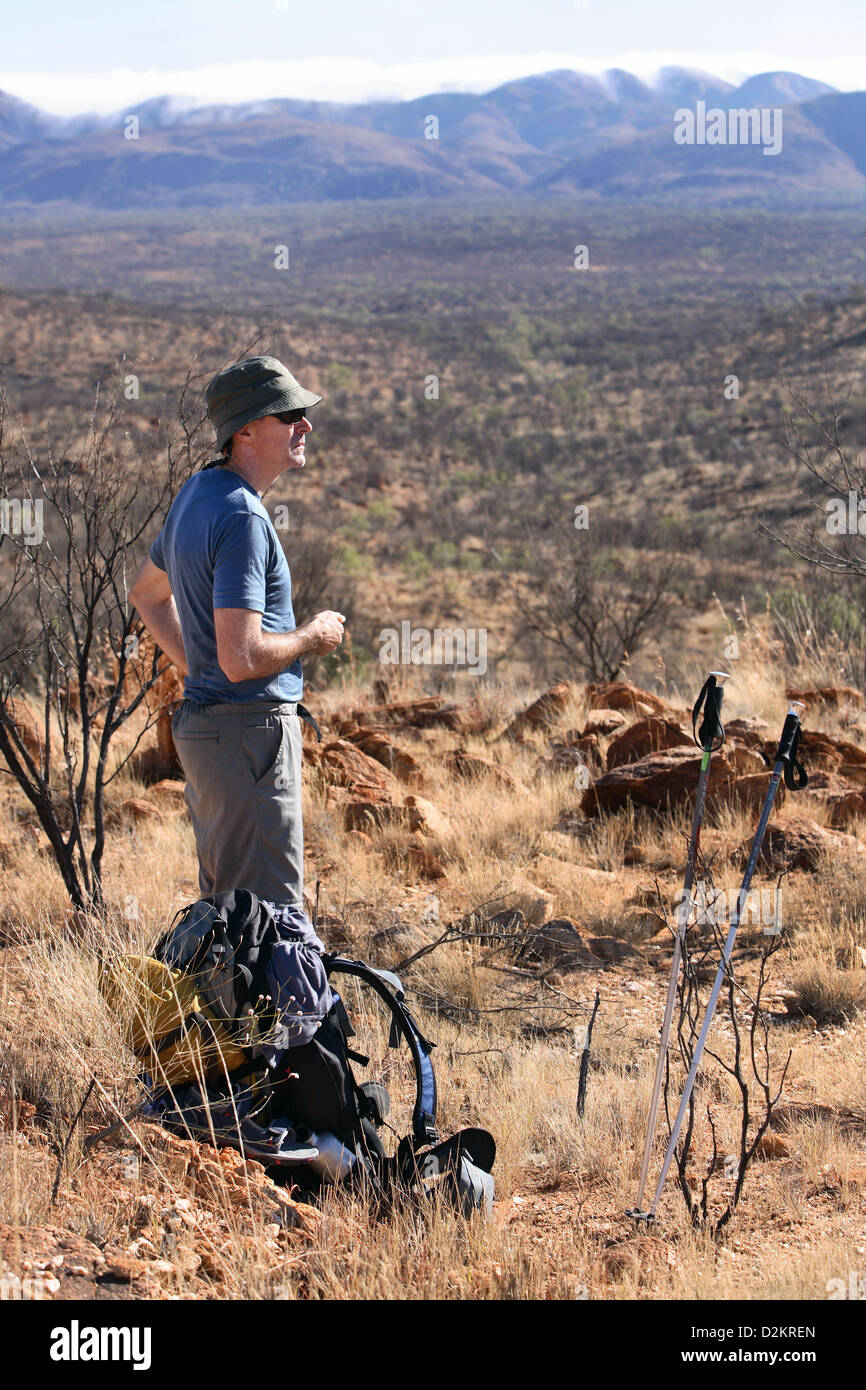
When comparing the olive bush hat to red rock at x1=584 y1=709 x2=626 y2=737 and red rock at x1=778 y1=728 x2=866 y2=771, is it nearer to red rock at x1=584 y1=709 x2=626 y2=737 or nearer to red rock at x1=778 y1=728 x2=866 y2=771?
red rock at x1=778 y1=728 x2=866 y2=771

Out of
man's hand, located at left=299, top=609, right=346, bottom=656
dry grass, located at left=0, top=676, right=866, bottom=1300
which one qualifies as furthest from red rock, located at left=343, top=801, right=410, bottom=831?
man's hand, located at left=299, top=609, right=346, bottom=656

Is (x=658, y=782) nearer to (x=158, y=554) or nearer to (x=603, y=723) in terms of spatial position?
(x=603, y=723)

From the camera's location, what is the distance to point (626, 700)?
298 inches

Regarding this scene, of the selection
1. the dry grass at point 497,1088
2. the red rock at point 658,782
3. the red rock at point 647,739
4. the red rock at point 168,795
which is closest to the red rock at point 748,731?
the red rock at point 647,739

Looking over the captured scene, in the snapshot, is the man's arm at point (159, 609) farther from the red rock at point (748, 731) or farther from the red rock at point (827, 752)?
the red rock at point (827, 752)

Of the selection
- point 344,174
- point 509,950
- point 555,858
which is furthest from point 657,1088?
point 344,174

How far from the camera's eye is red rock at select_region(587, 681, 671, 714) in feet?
24.5

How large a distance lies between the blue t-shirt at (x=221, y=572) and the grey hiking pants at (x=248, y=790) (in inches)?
2.2

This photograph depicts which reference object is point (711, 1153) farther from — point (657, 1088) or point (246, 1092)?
point (246, 1092)

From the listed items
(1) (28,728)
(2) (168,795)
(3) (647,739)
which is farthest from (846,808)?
(1) (28,728)

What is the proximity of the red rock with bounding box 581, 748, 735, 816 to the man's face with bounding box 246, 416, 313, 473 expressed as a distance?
3.24 m

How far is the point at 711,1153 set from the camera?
10.6 feet
